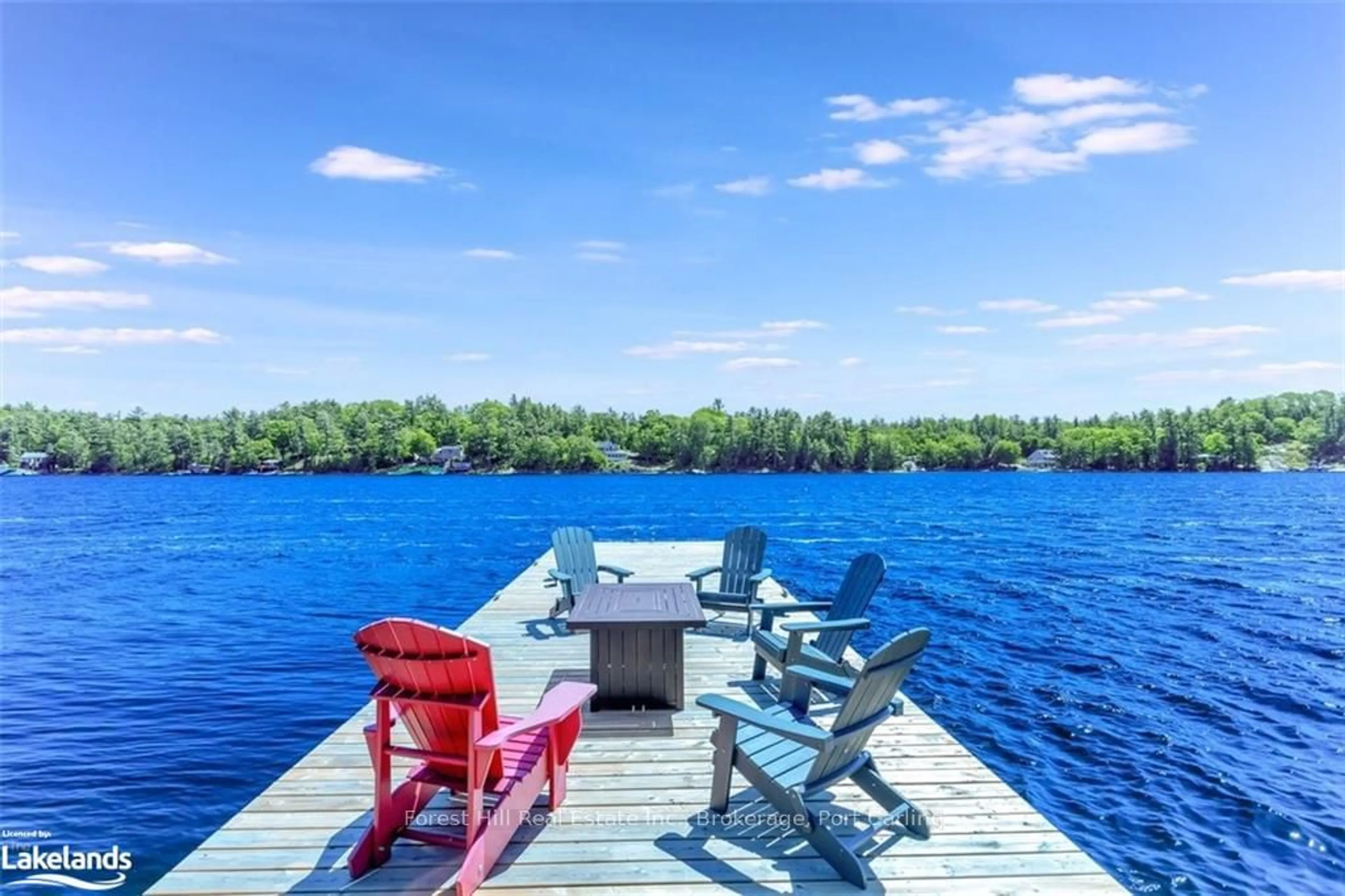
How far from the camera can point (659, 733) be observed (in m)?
4.93

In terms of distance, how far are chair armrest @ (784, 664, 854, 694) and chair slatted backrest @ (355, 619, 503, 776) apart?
1956 millimetres

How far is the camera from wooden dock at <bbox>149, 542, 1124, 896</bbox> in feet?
10.5

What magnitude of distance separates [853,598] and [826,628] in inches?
28.9

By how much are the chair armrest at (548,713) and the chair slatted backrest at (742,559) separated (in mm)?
3959

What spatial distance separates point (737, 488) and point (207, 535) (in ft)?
143

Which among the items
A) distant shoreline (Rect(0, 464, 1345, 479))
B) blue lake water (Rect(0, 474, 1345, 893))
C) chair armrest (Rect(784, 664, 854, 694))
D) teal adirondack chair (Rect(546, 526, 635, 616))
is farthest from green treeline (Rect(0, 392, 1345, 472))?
chair armrest (Rect(784, 664, 854, 694))

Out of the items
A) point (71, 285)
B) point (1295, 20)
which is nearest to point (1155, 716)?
point (1295, 20)

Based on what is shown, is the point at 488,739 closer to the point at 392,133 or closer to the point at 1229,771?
the point at 1229,771

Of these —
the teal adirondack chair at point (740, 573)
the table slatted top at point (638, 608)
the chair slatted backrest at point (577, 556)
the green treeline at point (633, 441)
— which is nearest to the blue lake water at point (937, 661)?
the teal adirondack chair at point (740, 573)

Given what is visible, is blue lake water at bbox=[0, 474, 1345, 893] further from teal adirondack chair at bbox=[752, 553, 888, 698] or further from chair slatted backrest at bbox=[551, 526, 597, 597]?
chair slatted backrest at bbox=[551, 526, 597, 597]

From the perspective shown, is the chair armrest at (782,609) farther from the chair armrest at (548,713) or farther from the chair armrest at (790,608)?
the chair armrest at (548,713)

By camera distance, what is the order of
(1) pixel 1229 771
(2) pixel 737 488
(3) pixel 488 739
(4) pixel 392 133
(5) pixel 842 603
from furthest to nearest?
(2) pixel 737 488
(4) pixel 392 133
(1) pixel 1229 771
(5) pixel 842 603
(3) pixel 488 739

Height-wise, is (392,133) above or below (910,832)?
above

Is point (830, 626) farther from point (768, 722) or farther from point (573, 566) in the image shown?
point (573, 566)
